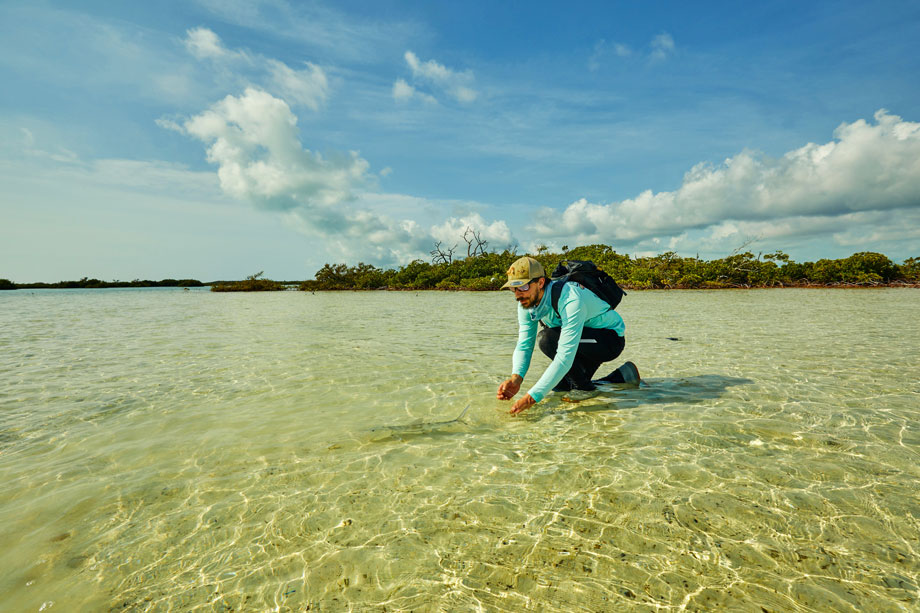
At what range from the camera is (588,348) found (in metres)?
6.13

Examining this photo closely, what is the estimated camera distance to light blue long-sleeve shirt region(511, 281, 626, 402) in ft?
16.1

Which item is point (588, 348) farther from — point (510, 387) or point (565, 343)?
point (510, 387)

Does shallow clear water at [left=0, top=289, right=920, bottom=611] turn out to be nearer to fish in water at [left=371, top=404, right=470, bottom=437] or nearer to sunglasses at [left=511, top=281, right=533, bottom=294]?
fish in water at [left=371, top=404, right=470, bottom=437]

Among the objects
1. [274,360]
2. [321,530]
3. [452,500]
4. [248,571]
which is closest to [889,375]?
[452,500]

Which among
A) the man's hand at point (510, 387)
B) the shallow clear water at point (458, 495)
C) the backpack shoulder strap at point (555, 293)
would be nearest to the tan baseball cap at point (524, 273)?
the backpack shoulder strap at point (555, 293)

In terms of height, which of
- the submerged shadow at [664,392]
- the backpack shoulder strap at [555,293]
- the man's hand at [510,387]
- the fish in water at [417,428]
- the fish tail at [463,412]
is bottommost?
the fish in water at [417,428]

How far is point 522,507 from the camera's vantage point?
344cm

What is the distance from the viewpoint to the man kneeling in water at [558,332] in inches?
194

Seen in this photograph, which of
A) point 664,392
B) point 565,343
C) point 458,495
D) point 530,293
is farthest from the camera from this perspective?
point 664,392

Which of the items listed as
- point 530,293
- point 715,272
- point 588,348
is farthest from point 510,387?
point 715,272

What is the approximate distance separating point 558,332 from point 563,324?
1.11 metres

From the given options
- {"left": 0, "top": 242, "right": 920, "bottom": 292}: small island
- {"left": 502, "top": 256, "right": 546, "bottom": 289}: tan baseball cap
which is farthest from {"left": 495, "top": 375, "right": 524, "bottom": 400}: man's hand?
{"left": 0, "top": 242, "right": 920, "bottom": 292}: small island

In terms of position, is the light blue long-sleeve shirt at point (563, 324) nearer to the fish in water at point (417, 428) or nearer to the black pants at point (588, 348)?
the black pants at point (588, 348)

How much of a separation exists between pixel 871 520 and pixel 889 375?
22.4 feet
